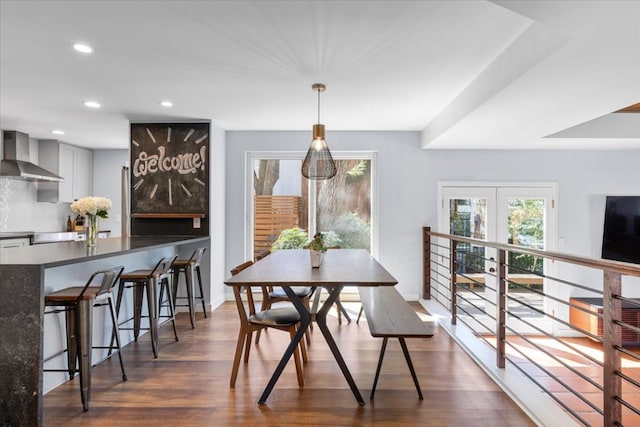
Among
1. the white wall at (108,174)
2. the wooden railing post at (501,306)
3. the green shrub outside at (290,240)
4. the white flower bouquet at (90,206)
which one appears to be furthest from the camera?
the white wall at (108,174)

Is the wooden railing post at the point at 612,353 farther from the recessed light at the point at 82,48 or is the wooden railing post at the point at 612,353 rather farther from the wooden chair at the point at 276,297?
the recessed light at the point at 82,48

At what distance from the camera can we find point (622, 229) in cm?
494

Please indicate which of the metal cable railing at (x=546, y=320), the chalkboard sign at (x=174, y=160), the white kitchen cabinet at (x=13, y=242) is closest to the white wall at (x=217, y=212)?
the chalkboard sign at (x=174, y=160)

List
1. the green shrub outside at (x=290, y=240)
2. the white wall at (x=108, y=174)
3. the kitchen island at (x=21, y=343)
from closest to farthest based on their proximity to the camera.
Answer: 1. the kitchen island at (x=21, y=343)
2. the green shrub outside at (x=290, y=240)
3. the white wall at (x=108, y=174)

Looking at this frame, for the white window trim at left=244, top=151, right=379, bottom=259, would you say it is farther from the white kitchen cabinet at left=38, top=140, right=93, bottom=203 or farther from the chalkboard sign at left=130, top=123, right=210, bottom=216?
the white kitchen cabinet at left=38, top=140, right=93, bottom=203

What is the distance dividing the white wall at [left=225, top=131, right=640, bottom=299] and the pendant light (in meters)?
2.08

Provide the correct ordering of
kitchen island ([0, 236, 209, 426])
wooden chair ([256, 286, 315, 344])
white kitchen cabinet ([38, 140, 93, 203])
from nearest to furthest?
kitchen island ([0, 236, 209, 426])
wooden chair ([256, 286, 315, 344])
white kitchen cabinet ([38, 140, 93, 203])

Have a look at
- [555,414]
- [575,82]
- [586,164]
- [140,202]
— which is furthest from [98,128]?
[586,164]

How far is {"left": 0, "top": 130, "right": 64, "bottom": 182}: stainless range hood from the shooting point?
16.0ft

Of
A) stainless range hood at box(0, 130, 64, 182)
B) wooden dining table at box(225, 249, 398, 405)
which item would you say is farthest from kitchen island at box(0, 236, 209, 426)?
stainless range hood at box(0, 130, 64, 182)

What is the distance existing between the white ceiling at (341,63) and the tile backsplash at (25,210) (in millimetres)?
1501

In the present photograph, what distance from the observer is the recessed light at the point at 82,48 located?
103 inches

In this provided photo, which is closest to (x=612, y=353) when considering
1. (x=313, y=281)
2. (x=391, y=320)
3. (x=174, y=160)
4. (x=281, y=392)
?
(x=391, y=320)

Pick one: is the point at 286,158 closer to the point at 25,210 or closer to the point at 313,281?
the point at 313,281
